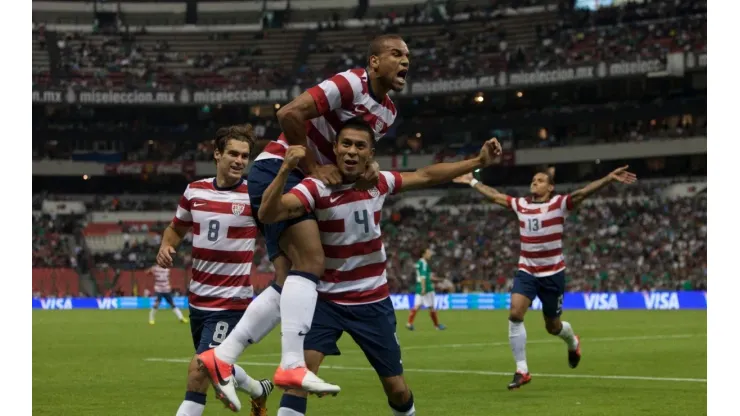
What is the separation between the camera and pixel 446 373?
16406mm

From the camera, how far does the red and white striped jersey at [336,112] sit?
803 centimetres

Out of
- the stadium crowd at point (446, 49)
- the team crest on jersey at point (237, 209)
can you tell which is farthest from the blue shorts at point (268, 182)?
the stadium crowd at point (446, 49)

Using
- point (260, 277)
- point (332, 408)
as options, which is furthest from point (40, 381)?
point (260, 277)

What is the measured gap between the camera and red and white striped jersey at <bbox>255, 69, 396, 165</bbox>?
8.03 meters

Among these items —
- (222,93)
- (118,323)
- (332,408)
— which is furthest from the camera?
(222,93)

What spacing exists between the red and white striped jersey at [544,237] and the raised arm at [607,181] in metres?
0.20

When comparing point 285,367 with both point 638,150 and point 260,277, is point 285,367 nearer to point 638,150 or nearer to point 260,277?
point 260,277

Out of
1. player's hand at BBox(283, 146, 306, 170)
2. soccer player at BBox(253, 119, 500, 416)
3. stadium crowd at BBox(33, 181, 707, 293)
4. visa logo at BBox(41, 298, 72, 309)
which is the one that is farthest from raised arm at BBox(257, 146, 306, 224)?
visa logo at BBox(41, 298, 72, 309)

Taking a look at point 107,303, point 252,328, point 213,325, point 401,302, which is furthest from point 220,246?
point 107,303

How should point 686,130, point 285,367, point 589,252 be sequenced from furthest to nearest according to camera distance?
1. point 686,130
2. point 589,252
3. point 285,367

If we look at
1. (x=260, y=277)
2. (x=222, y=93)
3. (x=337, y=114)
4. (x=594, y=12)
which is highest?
(x=594, y=12)

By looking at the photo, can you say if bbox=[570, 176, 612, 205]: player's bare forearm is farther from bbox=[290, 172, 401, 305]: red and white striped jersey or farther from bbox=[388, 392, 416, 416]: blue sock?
bbox=[290, 172, 401, 305]: red and white striped jersey

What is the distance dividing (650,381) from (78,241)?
53942 mm

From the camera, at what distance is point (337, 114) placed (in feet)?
27.1
